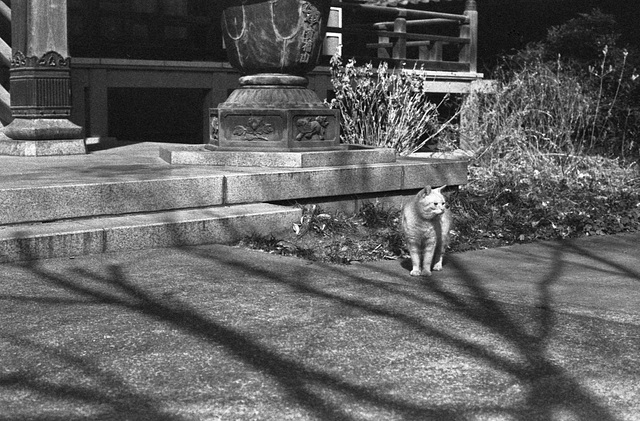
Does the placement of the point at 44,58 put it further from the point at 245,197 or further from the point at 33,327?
the point at 33,327

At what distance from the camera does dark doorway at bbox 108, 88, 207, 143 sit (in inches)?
613

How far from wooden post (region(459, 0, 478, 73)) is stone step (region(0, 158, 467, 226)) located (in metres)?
8.09

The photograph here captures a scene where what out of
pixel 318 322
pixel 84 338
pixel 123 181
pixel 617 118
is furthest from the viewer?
pixel 617 118

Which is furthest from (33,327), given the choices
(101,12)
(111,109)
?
(111,109)

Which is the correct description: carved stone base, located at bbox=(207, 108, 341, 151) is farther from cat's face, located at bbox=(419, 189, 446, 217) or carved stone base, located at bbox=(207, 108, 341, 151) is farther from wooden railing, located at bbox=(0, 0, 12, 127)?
wooden railing, located at bbox=(0, 0, 12, 127)

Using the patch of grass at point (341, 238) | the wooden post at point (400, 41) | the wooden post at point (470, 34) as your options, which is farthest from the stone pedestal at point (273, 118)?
the wooden post at point (470, 34)

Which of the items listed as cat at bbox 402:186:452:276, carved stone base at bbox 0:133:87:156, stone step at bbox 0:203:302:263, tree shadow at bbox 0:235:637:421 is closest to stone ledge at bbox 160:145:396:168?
stone step at bbox 0:203:302:263

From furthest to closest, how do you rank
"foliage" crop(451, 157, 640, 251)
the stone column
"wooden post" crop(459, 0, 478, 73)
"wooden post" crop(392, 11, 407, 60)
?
"wooden post" crop(459, 0, 478, 73) < "wooden post" crop(392, 11, 407, 60) < the stone column < "foliage" crop(451, 157, 640, 251)

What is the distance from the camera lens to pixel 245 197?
7.30m

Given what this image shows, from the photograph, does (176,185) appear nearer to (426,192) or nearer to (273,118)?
(273,118)

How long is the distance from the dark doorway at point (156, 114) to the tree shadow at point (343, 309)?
9593 millimetres

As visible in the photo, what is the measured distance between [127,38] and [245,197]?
734cm

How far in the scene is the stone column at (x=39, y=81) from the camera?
942 cm

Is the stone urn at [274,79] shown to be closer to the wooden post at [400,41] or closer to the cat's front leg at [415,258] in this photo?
the cat's front leg at [415,258]
